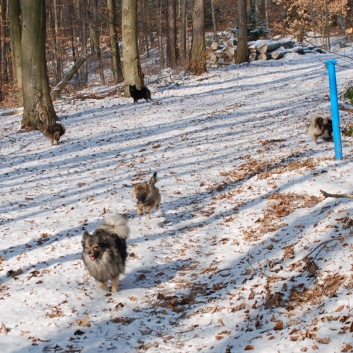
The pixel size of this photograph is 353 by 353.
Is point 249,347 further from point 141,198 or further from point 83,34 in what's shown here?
point 83,34

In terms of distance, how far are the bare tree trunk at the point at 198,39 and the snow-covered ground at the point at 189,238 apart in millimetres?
10569

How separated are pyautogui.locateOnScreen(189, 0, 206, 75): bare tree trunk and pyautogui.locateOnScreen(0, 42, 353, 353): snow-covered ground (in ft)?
Result: 34.7

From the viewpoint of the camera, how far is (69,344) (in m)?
5.50

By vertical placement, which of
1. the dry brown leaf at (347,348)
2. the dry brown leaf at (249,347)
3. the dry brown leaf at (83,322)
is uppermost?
the dry brown leaf at (347,348)

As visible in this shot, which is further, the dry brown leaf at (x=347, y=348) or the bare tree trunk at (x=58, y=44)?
the bare tree trunk at (x=58, y=44)

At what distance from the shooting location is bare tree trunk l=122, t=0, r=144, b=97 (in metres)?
22.7

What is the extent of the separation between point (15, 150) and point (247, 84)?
42.5ft

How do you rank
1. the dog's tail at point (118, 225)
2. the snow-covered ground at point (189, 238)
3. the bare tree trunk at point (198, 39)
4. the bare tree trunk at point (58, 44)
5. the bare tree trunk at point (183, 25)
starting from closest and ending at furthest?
the snow-covered ground at point (189, 238) < the dog's tail at point (118, 225) < the bare tree trunk at point (198, 39) < the bare tree trunk at point (58, 44) < the bare tree trunk at point (183, 25)

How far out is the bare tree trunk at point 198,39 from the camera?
27328mm

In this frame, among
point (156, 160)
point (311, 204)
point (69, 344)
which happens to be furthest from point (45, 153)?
point (69, 344)

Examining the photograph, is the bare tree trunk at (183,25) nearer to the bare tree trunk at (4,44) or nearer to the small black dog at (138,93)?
the bare tree trunk at (4,44)

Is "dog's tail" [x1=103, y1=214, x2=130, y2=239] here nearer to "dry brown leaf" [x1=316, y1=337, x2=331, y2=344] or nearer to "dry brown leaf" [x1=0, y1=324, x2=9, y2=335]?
"dry brown leaf" [x1=0, y1=324, x2=9, y2=335]

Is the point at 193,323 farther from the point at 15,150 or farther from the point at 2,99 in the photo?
the point at 2,99

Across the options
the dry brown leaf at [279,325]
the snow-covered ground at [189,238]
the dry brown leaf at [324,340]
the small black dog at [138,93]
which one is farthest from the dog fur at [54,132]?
the dry brown leaf at [324,340]
